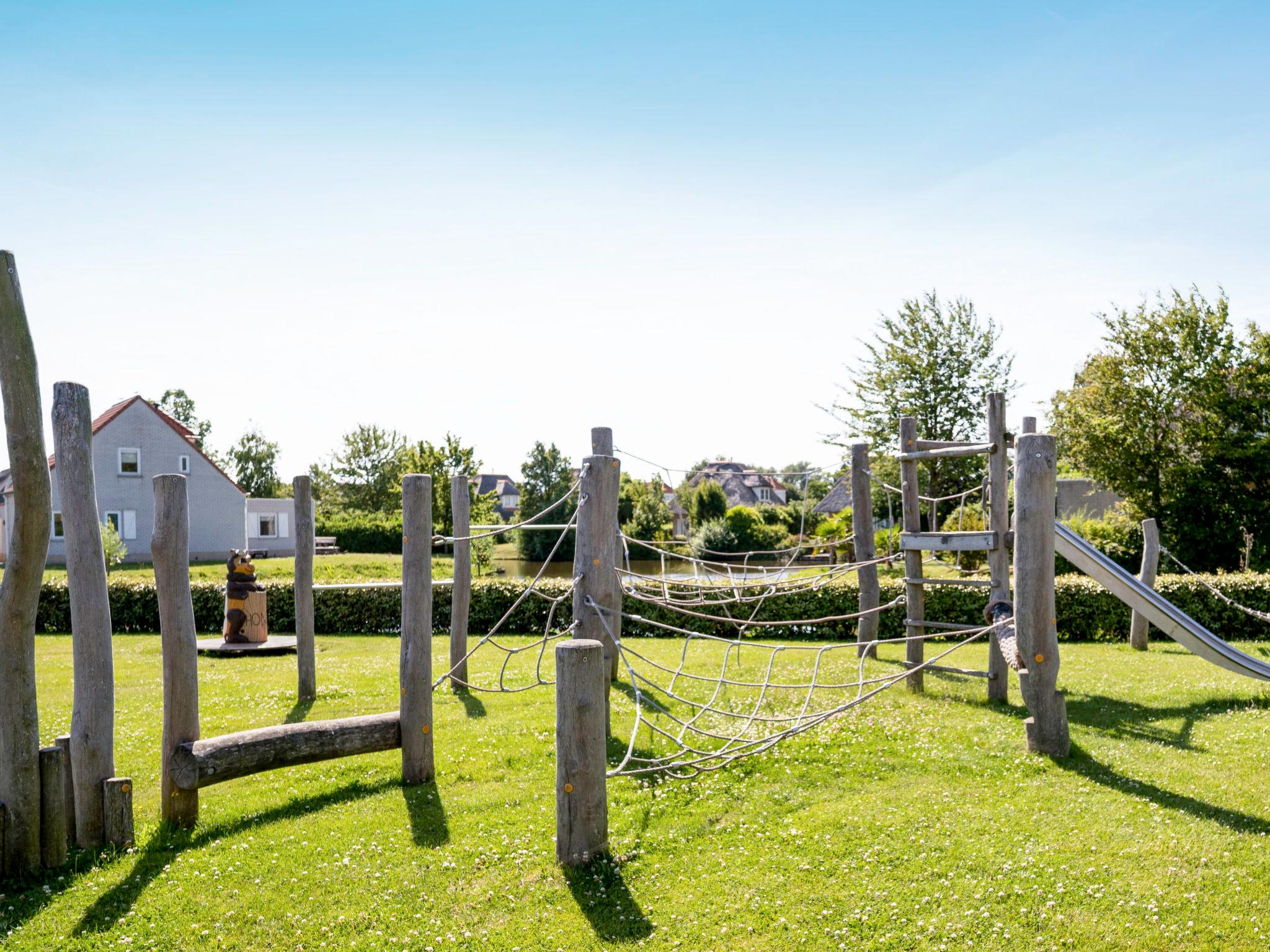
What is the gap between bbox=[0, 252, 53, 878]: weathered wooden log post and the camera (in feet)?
16.9

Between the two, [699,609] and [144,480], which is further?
[144,480]

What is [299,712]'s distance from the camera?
31.5 ft

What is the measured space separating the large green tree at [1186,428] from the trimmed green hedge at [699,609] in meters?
7.42

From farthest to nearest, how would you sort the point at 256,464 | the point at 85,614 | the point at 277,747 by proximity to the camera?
the point at 256,464, the point at 277,747, the point at 85,614

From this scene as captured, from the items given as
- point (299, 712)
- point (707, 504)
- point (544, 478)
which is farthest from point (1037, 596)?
point (544, 478)

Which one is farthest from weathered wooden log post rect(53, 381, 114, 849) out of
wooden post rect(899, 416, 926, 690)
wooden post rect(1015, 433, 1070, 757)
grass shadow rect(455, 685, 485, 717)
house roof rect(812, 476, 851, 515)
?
house roof rect(812, 476, 851, 515)

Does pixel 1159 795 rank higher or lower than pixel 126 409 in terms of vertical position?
lower

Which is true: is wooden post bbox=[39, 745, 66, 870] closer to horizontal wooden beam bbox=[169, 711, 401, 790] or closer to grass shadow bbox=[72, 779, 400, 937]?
grass shadow bbox=[72, 779, 400, 937]

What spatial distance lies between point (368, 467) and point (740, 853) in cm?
5805

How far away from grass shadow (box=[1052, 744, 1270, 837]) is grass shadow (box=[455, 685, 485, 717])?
18.2 feet

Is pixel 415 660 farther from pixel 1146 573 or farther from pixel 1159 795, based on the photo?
pixel 1146 573

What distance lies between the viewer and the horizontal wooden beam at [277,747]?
5.93 meters

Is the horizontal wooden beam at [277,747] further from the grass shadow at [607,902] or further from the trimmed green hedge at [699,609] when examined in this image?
the trimmed green hedge at [699,609]

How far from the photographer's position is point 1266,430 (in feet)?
76.4
